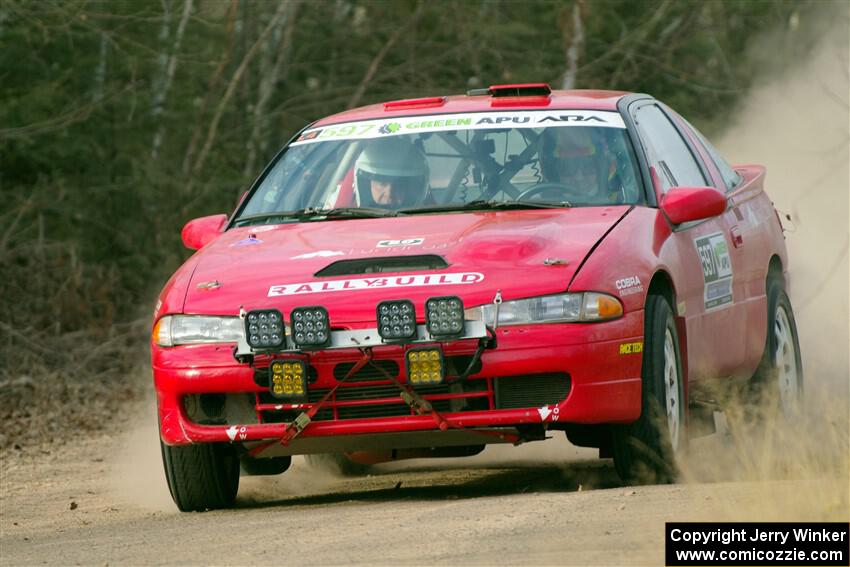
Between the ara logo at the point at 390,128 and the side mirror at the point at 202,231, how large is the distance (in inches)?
34.3

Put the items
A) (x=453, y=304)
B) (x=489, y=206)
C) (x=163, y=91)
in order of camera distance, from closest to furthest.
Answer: (x=453, y=304)
(x=489, y=206)
(x=163, y=91)

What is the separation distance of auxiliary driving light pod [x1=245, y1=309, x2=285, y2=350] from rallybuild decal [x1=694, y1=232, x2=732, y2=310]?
7.33 feet

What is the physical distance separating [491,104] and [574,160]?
2.40ft

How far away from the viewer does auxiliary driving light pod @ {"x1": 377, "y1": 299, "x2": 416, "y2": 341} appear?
664 centimetres

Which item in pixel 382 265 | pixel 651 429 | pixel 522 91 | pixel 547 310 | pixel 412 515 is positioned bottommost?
pixel 412 515

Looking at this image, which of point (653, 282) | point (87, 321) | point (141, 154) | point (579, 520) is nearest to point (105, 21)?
point (141, 154)

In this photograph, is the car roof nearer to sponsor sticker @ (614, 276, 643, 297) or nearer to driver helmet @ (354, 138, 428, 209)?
driver helmet @ (354, 138, 428, 209)

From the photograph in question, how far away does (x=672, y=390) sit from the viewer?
24.2ft

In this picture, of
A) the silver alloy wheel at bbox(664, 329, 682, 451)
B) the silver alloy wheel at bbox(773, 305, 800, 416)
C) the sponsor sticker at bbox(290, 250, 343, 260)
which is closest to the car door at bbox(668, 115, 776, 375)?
the silver alloy wheel at bbox(773, 305, 800, 416)

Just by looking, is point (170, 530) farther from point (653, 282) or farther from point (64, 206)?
point (64, 206)

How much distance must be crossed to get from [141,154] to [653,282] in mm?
10288

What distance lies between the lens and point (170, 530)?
6.86 metres

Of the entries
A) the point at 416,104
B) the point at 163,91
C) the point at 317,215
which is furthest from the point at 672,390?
the point at 163,91

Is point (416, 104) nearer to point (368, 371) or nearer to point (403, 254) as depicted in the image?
point (403, 254)
